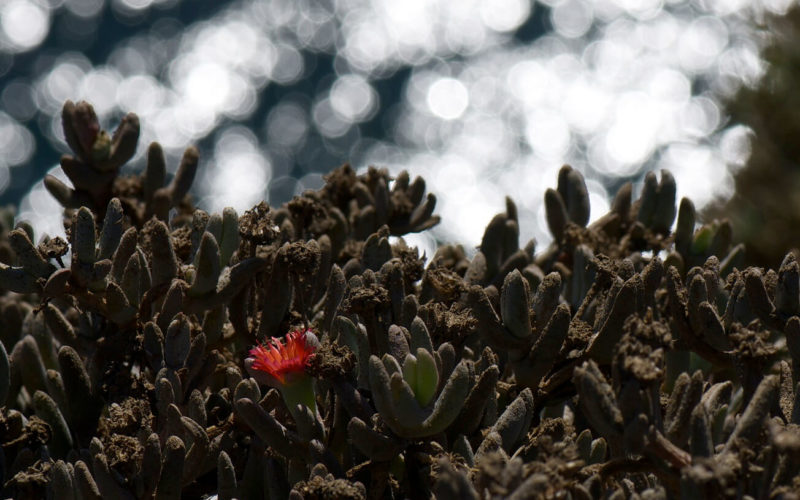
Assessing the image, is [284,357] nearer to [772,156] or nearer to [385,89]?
[772,156]

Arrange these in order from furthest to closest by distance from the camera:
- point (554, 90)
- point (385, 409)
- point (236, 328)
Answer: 1. point (554, 90)
2. point (236, 328)
3. point (385, 409)

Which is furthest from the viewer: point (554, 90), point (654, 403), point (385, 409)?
point (554, 90)

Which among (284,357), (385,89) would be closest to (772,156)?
(284,357)

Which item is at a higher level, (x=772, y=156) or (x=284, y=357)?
(x=284, y=357)

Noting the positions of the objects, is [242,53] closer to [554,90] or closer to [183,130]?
[183,130]

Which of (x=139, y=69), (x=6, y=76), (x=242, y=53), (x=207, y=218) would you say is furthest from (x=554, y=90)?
(x=207, y=218)

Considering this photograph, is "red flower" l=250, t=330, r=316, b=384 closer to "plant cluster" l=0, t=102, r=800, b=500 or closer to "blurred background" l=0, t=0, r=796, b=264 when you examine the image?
"plant cluster" l=0, t=102, r=800, b=500

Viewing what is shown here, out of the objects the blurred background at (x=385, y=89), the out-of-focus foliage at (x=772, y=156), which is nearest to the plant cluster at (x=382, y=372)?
the out-of-focus foliage at (x=772, y=156)
